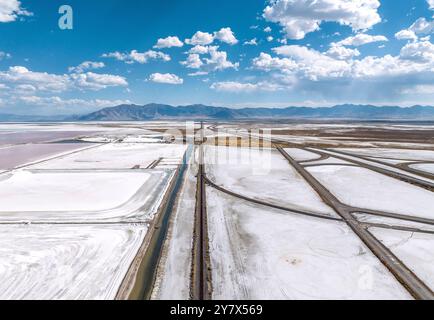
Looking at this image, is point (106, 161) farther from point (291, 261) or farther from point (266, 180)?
point (291, 261)

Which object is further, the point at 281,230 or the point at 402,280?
the point at 281,230

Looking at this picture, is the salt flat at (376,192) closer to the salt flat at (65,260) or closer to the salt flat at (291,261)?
the salt flat at (291,261)

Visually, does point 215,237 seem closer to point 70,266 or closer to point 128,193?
point 70,266

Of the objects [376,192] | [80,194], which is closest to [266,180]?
[376,192]

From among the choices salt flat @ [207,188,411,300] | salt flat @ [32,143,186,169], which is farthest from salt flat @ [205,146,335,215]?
salt flat @ [32,143,186,169]

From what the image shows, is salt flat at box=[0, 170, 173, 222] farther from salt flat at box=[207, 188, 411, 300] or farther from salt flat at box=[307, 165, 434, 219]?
salt flat at box=[307, 165, 434, 219]
